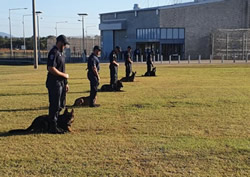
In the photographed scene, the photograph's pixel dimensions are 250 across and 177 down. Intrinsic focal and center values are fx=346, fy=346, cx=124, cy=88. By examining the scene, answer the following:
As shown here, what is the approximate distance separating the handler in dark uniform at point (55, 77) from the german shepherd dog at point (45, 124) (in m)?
0.13

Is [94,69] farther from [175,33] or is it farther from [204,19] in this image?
[204,19]

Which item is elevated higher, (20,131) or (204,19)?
(204,19)

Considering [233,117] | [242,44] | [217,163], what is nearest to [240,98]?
[233,117]

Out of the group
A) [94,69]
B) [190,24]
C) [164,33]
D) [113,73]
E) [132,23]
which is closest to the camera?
[94,69]

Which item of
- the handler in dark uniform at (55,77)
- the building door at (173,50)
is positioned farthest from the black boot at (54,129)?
the building door at (173,50)

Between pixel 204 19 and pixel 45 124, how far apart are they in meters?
48.6

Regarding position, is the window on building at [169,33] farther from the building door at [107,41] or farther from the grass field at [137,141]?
the grass field at [137,141]

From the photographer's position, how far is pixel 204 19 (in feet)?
172

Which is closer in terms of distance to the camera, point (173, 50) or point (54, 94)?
point (54, 94)

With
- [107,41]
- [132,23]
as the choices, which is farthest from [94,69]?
[107,41]

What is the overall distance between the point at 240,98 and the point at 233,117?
3.12 m

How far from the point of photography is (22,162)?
5.54m

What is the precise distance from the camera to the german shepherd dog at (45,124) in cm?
723

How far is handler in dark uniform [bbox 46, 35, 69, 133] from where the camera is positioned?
6828 millimetres
